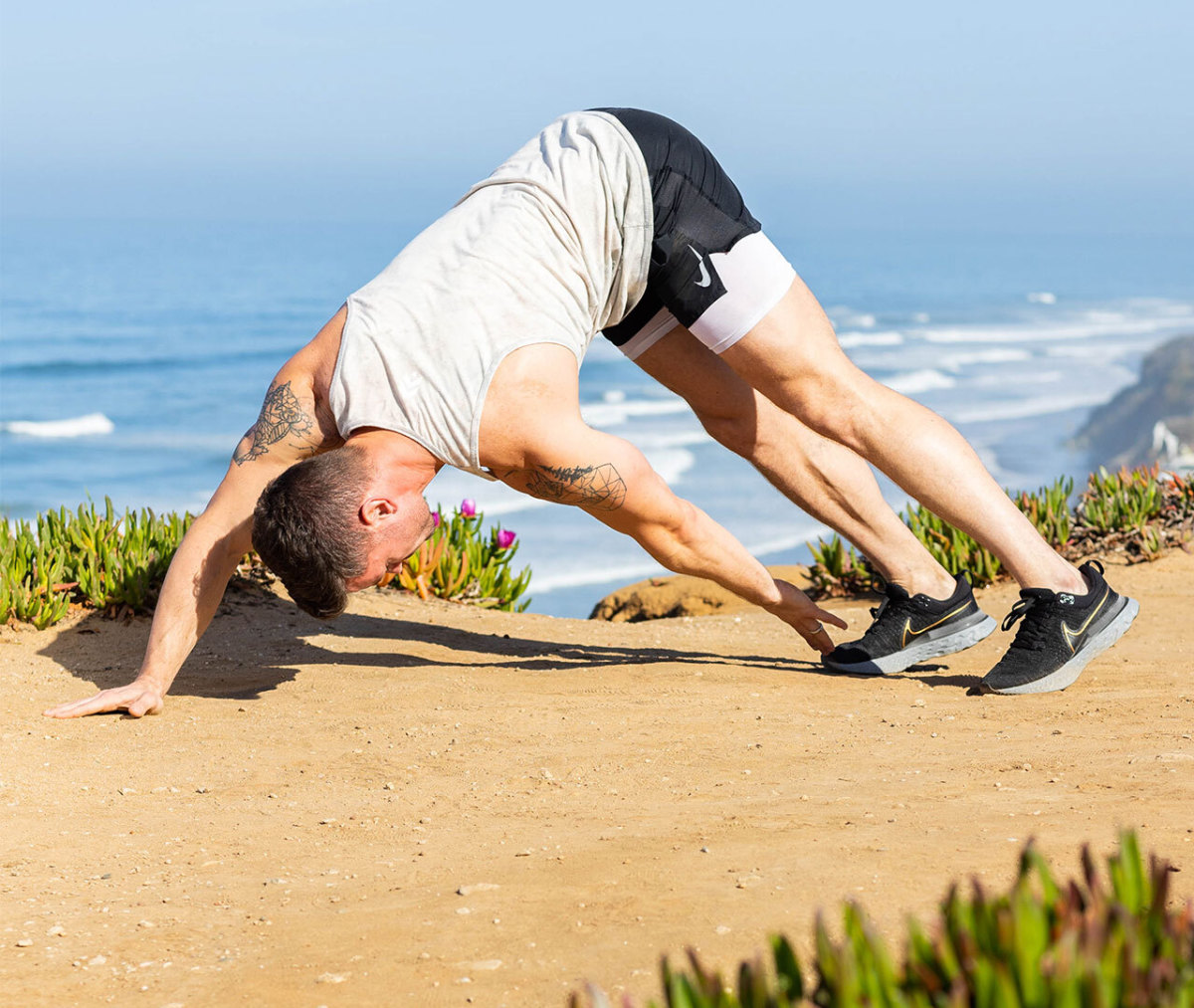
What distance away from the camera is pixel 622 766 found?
10.9 ft

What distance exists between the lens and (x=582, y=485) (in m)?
3.66

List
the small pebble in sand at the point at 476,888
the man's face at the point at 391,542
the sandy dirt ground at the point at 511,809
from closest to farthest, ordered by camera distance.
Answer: the sandy dirt ground at the point at 511,809
the small pebble in sand at the point at 476,888
the man's face at the point at 391,542

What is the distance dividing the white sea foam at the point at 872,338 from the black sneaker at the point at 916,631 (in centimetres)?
3355

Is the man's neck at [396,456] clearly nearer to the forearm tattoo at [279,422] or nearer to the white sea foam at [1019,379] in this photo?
the forearm tattoo at [279,422]

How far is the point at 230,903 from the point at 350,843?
1.28ft

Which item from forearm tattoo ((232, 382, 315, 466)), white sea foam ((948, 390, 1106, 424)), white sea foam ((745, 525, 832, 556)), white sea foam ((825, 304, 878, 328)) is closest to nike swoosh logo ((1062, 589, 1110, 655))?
forearm tattoo ((232, 382, 315, 466))

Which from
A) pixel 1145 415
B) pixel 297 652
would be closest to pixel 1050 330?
pixel 1145 415

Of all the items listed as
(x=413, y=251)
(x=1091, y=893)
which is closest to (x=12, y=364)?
(x=413, y=251)

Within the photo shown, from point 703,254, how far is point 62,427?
2524 cm

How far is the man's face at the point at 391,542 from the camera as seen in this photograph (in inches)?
140

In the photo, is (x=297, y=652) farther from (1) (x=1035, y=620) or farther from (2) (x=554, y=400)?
(1) (x=1035, y=620)

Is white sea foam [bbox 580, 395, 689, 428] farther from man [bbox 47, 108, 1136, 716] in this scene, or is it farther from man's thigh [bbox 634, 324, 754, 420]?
man [bbox 47, 108, 1136, 716]

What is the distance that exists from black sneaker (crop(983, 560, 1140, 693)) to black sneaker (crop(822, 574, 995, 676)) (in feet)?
1.33

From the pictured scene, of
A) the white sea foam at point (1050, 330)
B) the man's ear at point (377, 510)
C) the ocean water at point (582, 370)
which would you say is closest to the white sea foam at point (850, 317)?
the ocean water at point (582, 370)
